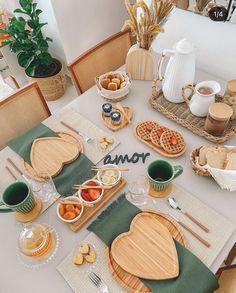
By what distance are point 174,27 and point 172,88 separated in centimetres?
46

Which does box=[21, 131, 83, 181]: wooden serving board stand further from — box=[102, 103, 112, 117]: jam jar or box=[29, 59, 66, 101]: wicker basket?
box=[29, 59, 66, 101]: wicker basket

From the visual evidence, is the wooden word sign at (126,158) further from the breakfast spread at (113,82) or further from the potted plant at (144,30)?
the potted plant at (144,30)

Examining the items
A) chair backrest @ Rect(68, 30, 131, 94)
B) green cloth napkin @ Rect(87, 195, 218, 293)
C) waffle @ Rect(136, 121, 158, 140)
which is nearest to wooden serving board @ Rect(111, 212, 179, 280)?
green cloth napkin @ Rect(87, 195, 218, 293)

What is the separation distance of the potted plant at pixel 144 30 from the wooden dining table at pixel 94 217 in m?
0.11

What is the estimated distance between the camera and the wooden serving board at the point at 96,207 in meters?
0.83

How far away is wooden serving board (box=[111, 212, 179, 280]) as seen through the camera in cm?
72

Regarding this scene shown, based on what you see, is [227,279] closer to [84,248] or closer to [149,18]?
[84,248]

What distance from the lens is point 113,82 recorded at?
46.7 inches

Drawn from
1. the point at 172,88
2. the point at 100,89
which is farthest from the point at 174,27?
the point at 100,89

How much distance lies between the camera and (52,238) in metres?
0.82

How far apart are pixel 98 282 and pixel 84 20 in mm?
1924

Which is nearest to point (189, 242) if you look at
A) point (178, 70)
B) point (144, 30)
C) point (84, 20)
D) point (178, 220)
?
point (178, 220)

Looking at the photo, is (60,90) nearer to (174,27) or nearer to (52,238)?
(174,27)

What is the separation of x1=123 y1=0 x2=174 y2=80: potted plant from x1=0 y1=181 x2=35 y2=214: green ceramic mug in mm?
756
